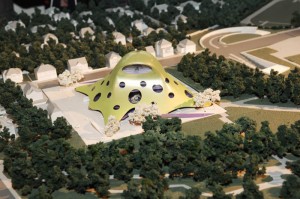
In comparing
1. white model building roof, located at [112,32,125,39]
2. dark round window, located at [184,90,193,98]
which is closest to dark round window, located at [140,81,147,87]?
dark round window, located at [184,90,193,98]

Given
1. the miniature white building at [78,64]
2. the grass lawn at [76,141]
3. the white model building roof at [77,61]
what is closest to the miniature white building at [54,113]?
the grass lawn at [76,141]

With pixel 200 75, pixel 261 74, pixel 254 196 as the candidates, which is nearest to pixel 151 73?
pixel 200 75

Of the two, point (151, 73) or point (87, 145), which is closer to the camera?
point (87, 145)

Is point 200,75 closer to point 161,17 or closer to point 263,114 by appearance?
point 263,114

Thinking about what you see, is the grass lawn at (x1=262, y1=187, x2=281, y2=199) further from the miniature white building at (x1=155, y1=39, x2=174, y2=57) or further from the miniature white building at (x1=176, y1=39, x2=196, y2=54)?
the miniature white building at (x1=176, y1=39, x2=196, y2=54)

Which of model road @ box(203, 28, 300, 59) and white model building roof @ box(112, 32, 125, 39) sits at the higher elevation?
white model building roof @ box(112, 32, 125, 39)

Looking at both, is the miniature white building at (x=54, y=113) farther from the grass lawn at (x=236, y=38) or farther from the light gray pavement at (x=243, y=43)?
the grass lawn at (x=236, y=38)
